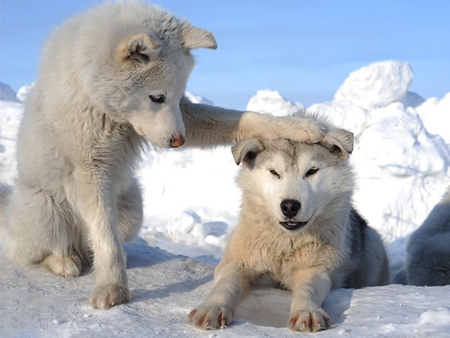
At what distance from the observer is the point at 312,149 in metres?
3.98

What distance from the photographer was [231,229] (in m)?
5.22

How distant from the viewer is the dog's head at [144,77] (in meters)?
3.79

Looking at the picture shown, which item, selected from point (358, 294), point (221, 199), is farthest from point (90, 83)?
point (221, 199)

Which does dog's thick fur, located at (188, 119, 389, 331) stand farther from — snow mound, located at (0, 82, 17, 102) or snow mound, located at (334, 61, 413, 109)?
snow mound, located at (0, 82, 17, 102)

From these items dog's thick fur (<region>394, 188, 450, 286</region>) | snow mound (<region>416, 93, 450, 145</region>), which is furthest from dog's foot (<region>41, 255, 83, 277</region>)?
snow mound (<region>416, 93, 450, 145</region>)

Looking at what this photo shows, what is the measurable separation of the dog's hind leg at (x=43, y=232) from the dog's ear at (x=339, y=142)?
1.97m

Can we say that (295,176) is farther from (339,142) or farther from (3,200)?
(3,200)

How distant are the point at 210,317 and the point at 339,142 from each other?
4.90 ft

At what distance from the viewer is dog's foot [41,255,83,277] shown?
4.54 m

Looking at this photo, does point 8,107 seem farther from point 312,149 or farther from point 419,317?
point 419,317

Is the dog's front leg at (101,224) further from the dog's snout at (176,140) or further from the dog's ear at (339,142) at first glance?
the dog's ear at (339,142)

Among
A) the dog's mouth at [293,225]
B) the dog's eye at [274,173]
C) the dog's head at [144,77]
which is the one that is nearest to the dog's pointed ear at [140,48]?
the dog's head at [144,77]

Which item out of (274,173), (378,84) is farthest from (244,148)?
(378,84)

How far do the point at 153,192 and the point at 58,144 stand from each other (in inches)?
298
